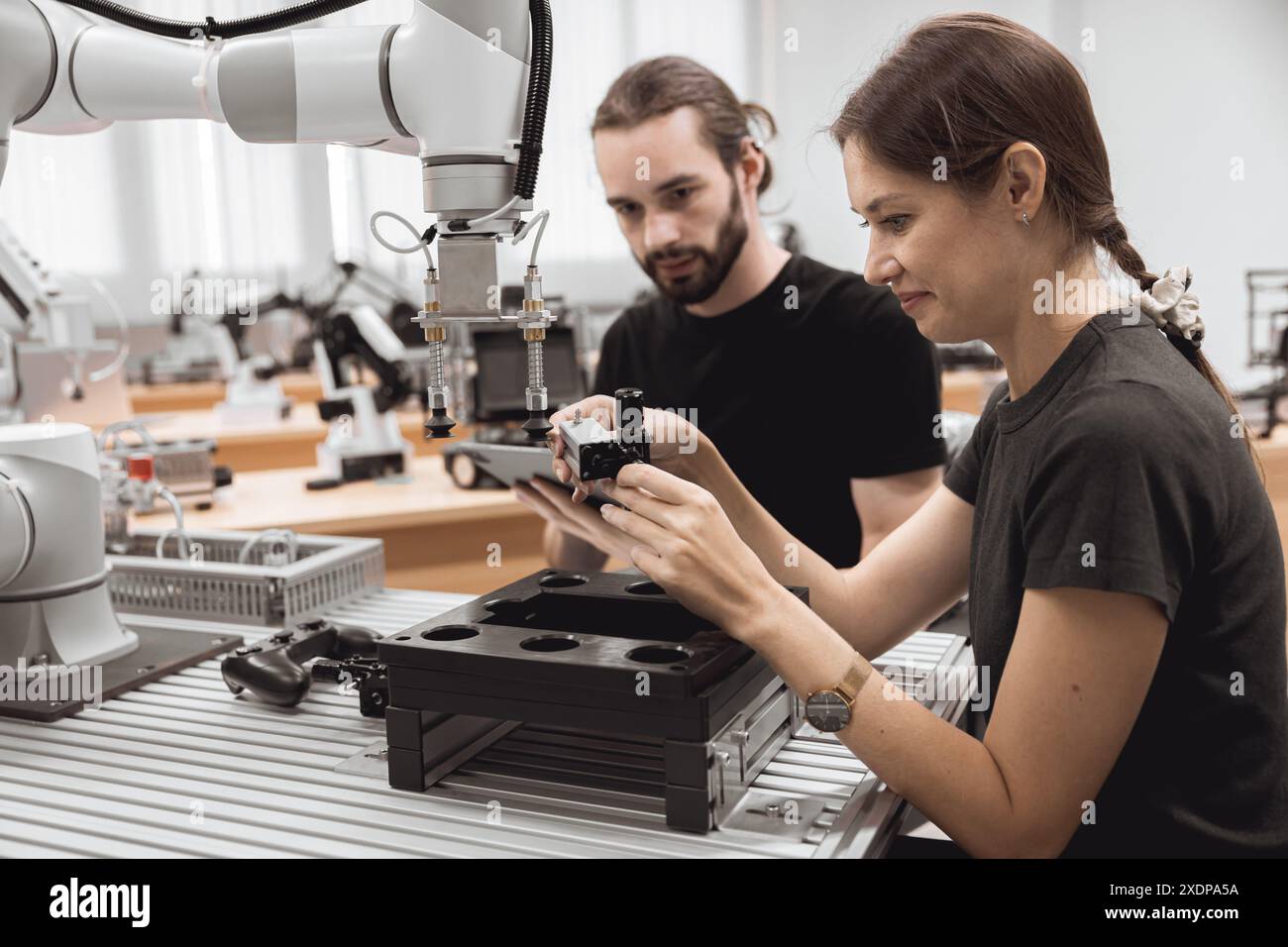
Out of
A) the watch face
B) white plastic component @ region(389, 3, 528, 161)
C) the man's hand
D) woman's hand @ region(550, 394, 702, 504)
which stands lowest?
the watch face

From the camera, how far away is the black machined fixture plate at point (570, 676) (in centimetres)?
82

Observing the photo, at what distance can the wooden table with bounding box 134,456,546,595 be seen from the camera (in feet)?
7.63

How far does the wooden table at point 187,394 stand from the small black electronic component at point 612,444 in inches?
123

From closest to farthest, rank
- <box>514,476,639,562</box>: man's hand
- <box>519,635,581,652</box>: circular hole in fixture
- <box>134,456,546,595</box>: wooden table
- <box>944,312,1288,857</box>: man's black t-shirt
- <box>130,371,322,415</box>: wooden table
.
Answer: <box>944,312,1288,857</box>: man's black t-shirt → <box>519,635,581,652</box>: circular hole in fixture → <box>514,476,639,562</box>: man's hand → <box>134,456,546,595</box>: wooden table → <box>130,371,322,415</box>: wooden table

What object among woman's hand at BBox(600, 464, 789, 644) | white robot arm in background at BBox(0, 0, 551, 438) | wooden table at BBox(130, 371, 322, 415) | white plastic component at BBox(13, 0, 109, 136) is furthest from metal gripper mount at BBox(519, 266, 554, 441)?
wooden table at BBox(130, 371, 322, 415)

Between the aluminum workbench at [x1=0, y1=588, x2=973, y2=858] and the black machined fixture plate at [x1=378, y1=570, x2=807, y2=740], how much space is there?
0.26 feet

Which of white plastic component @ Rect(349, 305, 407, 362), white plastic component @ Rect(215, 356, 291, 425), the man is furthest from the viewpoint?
white plastic component @ Rect(215, 356, 291, 425)

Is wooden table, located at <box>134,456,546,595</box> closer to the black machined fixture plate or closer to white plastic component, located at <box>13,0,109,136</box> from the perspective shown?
white plastic component, located at <box>13,0,109,136</box>

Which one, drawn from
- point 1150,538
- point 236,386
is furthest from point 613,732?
point 236,386

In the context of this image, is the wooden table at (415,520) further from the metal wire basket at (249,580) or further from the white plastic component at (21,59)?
the white plastic component at (21,59)

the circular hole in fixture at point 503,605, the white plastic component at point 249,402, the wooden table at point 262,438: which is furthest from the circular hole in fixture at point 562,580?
the white plastic component at point 249,402

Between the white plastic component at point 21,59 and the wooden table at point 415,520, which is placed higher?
the white plastic component at point 21,59
